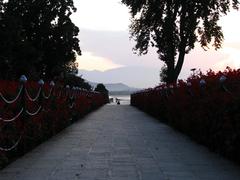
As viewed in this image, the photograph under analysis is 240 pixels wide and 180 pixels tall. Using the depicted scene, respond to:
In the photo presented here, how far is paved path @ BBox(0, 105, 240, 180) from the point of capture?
764 centimetres

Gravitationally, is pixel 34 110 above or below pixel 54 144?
above

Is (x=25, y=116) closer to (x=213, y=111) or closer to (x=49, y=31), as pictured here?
(x=213, y=111)

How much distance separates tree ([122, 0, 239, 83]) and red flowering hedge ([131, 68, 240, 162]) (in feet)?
82.6

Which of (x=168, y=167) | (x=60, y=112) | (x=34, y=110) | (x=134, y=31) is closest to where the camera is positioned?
(x=168, y=167)

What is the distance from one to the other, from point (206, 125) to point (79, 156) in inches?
112

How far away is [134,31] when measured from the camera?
4559 cm

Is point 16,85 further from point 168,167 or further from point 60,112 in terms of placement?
point 60,112

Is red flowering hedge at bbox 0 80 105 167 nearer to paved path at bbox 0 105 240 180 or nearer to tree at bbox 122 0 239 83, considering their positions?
paved path at bbox 0 105 240 180

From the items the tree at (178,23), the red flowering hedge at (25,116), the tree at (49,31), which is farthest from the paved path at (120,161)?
the tree at (49,31)

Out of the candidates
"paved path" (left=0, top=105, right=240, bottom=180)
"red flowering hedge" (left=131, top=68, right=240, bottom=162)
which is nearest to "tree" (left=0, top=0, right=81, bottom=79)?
"red flowering hedge" (left=131, top=68, right=240, bottom=162)

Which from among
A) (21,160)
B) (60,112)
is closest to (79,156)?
(21,160)

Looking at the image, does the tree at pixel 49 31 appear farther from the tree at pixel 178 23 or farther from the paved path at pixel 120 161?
the paved path at pixel 120 161

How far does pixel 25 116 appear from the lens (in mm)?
10156

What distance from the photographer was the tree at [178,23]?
40125mm
